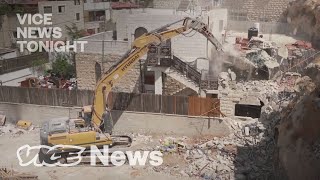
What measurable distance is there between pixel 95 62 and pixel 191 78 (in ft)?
18.3

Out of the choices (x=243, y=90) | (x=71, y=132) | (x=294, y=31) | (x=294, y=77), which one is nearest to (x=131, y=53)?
(x=71, y=132)

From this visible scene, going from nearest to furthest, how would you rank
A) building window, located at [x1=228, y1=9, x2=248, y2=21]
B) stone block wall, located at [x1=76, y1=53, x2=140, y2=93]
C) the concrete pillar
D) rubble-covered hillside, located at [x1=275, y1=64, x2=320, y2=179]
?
rubble-covered hillside, located at [x1=275, y1=64, x2=320, y2=179], the concrete pillar, stone block wall, located at [x1=76, y1=53, x2=140, y2=93], building window, located at [x1=228, y1=9, x2=248, y2=21]

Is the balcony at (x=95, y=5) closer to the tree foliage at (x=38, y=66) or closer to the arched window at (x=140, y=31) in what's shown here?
the tree foliage at (x=38, y=66)

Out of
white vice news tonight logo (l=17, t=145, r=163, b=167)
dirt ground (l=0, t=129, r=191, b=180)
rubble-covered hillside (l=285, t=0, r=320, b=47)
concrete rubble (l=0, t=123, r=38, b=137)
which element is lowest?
dirt ground (l=0, t=129, r=191, b=180)

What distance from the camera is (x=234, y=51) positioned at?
24.2m

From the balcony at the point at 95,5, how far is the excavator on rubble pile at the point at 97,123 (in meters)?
18.1

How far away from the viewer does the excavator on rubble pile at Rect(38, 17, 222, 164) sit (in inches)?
653

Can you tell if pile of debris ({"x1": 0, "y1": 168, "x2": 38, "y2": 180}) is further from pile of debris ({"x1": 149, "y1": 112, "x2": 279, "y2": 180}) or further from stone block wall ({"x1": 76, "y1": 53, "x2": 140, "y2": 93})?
stone block wall ({"x1": 76, "y1": 53, "x2": 140, "y2": 93})

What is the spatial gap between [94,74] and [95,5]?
48.6ft

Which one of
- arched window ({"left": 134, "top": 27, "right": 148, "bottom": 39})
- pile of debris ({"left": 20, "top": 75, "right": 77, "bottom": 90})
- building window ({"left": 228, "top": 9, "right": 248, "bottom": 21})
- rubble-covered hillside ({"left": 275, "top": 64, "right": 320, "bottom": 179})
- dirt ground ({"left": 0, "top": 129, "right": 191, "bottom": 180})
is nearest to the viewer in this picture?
rubble-covered hillside ({"left": 275, "top": 64, "right": 320, "bottom": 179})

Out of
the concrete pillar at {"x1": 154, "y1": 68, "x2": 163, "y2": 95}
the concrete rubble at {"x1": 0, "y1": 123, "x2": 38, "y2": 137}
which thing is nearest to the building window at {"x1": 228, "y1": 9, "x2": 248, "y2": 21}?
the concrete pillar at {"x1": 154, "y1": 68, "x2": 163, "y2": 95}

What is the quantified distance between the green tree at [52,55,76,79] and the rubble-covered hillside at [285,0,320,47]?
17.7m

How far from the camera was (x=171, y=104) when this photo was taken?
63.4ft

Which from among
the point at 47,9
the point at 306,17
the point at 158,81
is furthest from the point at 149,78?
the point at 306,17
